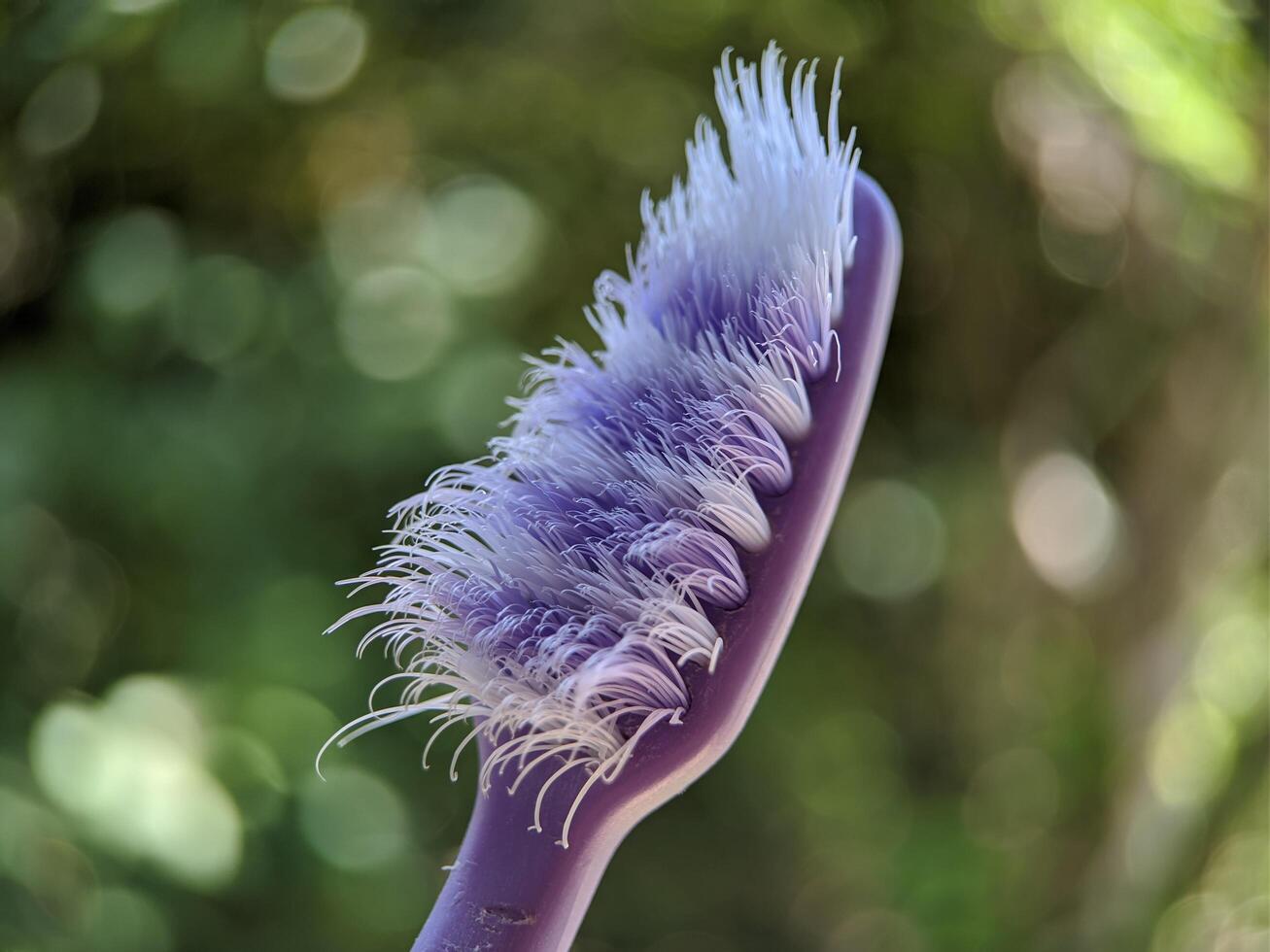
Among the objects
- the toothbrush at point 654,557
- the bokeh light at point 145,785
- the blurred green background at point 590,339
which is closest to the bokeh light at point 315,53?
the blurred green background at point 590,339

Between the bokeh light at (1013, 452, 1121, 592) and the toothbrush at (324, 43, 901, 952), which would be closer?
the toothbrush at (324, 43, 901, 952)

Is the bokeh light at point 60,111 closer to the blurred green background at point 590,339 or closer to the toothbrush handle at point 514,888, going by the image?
the blurred green background at point 590,339

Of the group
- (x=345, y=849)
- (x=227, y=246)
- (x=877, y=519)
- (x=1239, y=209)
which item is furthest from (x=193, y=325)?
(x=1239, y=209)

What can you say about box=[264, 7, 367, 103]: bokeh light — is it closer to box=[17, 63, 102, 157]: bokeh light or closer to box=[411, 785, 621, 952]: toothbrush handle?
box=[17, 63, 102, 157]: bokeh light

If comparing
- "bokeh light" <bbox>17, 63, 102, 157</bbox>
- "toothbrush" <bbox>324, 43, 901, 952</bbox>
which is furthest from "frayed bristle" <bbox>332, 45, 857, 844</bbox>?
"bokeh light" <bbox>17, 63, 102, 157</bbox>

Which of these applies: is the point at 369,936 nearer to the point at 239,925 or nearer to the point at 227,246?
the point at 239,925

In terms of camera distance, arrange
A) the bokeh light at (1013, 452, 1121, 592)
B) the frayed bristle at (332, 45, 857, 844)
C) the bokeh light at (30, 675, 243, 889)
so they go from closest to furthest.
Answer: the frayed bristle at (332, 45, 857, 844), the bokeh light at (30, 675, 243, 889), the bokeh light at (1013, 452, 1121, 592)

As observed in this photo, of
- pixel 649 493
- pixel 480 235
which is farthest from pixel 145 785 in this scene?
pixel 649 493

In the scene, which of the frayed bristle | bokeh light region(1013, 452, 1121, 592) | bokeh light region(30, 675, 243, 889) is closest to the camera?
the frayed bristle
